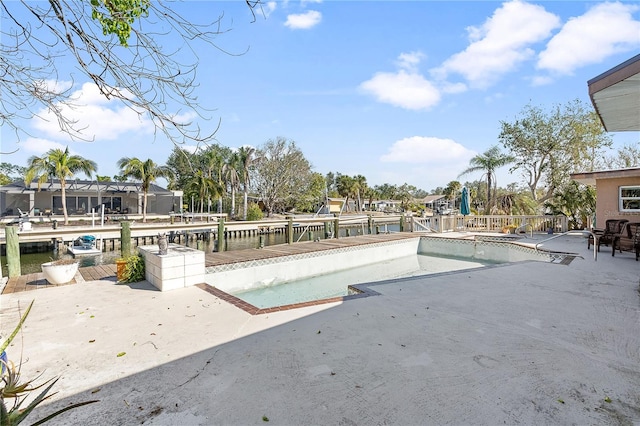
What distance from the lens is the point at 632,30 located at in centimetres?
571

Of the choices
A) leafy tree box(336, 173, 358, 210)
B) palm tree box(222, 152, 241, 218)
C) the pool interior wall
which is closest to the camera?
the pool interior wall

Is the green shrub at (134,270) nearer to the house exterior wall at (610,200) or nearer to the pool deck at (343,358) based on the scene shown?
the pool deck at (343,358)

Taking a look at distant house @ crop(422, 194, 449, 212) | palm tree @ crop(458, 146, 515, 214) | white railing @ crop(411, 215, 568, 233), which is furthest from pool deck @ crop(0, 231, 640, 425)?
palm tree @ crop(458, 146, 515, 214)

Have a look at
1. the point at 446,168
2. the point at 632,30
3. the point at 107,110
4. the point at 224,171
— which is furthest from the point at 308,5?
the point at 224,171

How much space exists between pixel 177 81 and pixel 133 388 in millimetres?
2652

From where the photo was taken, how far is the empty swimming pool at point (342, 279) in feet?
28.0

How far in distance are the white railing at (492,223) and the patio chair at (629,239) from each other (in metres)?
5.10

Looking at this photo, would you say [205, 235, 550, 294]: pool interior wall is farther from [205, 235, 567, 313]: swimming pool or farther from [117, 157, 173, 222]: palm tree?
[117, 157, 173, 222]: palm tree

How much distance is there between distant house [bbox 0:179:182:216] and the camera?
24656 millimetres

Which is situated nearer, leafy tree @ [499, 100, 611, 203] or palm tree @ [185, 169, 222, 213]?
leafy tree @ [499, 100, 611, 203]

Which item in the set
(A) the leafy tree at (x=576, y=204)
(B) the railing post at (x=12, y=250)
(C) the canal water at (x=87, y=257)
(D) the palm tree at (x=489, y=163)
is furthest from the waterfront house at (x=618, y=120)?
(C) the canal water at (x=87, y=257)

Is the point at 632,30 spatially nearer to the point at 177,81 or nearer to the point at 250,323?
the point at 177,81

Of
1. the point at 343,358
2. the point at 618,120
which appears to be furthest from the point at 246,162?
the point at 343,358

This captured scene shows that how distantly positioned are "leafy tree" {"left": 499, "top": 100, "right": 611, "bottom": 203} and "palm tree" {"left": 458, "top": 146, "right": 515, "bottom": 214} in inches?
28.7
